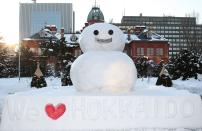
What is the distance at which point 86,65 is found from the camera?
11961 mm

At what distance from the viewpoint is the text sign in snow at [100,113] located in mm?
11023

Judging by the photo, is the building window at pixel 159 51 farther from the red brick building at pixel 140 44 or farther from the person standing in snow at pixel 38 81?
the person standing in snow at pixel 38 81

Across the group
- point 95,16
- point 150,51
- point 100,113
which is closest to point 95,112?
point 100,113

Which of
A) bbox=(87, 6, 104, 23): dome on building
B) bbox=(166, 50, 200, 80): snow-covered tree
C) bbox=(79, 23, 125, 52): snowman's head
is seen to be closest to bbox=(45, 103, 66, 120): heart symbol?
bbox=(79, 23, 125, 52): snowman's head

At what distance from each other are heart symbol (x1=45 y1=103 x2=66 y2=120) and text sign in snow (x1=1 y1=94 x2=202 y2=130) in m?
0.08

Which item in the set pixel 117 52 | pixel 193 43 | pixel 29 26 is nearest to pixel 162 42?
pixel 193 43

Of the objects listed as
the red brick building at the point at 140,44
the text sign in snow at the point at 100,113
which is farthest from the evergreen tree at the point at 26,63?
the text sign in snow at the point at 100,113

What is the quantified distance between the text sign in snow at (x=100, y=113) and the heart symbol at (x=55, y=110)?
0.08 meters

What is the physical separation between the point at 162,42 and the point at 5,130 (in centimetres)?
5823

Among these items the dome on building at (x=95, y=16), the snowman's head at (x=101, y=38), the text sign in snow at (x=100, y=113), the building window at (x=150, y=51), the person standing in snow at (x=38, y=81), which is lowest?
the person standing in snow at (x=38, y=81)

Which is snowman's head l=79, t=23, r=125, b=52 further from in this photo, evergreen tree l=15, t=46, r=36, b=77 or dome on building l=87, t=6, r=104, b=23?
dome on building l=87, t=6, r=104, b=23

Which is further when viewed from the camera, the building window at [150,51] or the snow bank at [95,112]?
the building window at [150,51]

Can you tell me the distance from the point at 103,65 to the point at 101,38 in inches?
44.7

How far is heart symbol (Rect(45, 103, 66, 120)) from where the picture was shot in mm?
11016
